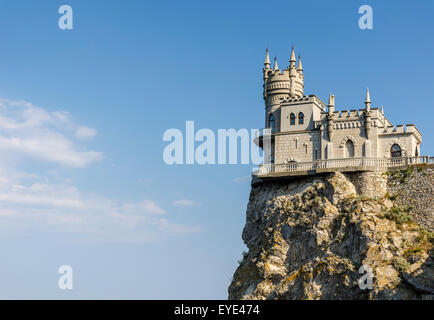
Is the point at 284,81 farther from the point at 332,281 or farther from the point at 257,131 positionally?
the point at 332,281

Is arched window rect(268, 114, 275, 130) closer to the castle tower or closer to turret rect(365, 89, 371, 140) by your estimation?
the castle tower

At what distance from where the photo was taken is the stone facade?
248ft

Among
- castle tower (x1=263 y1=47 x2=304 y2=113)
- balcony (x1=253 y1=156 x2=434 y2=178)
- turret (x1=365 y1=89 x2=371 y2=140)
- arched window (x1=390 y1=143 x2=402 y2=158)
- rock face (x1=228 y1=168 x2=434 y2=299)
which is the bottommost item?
rock face (x1=228 y1=168 x2=434 y2=299)

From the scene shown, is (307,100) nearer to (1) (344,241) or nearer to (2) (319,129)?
(2) (319,129)

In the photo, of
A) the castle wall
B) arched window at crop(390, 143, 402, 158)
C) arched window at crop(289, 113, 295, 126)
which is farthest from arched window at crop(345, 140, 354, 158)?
arched window at crop(289, 113, 295, 126)

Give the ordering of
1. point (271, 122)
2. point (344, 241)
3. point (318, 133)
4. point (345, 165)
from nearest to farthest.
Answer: point (344, 241)
point (345, 165)
point (318, 133)
point (271, 122)

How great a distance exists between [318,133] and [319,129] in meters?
0.43

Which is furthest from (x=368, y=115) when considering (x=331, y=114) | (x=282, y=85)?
(x=282, y=85)

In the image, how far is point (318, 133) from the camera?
7825 centimetres

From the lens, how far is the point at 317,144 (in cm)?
7788

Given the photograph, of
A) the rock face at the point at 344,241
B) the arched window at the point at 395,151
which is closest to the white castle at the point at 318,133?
the arched window at the point at 395,151

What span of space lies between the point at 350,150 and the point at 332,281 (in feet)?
49.4
